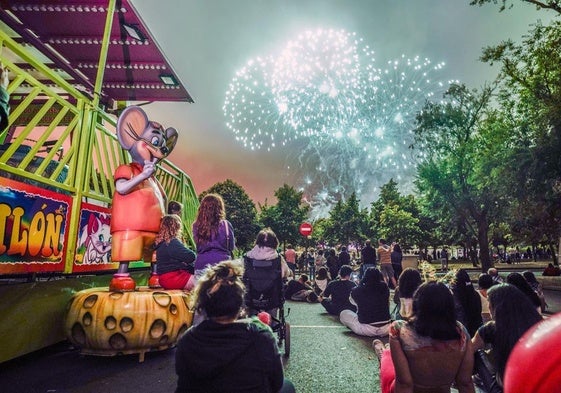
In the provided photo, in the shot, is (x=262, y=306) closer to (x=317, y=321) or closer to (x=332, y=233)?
(x=317, y=321)

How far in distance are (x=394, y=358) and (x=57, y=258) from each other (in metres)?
3.91

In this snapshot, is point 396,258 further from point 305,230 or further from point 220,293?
point 220,293

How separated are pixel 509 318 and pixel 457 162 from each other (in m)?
24.7

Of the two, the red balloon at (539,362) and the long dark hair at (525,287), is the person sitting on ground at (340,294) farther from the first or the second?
the red balloon at (539,362)

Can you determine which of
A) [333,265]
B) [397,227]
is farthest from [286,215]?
[333,265]

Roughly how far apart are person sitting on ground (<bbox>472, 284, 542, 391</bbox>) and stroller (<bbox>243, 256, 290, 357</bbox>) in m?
2.81

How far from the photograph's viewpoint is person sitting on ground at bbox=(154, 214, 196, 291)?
449 cm

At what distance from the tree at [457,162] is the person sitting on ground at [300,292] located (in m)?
17.0

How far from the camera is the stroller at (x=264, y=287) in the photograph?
492 cm

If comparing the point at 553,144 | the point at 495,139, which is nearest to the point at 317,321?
the point at 553,144

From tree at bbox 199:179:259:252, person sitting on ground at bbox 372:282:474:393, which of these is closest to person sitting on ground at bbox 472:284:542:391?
person sitting on ground at bbox 372:282:474:393

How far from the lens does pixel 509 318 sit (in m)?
2.41

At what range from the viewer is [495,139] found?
1922 centimetres

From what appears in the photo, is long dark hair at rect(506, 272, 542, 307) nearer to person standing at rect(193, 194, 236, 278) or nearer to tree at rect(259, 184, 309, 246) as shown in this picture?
person standing at rect(193, 194, 236, 278)
